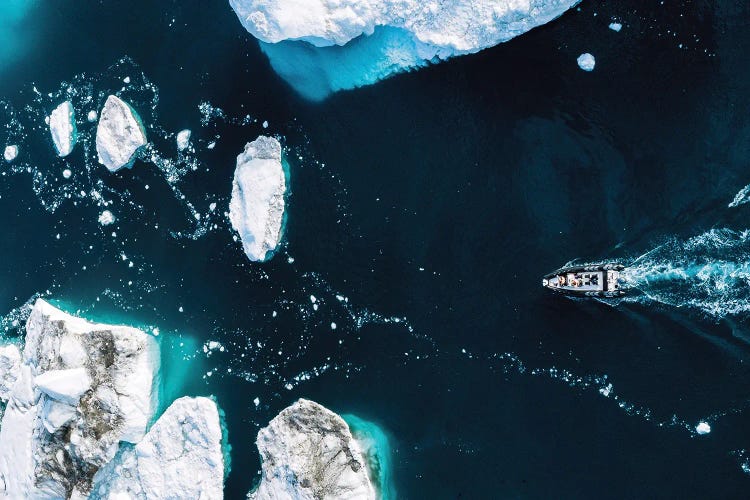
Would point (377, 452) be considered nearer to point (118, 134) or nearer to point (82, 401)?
point (82, 401)

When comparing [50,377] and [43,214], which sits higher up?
[43,214]

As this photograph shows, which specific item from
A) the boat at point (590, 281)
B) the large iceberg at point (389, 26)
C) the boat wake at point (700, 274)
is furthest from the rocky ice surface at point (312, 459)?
the large iceberg at point (389, 26)

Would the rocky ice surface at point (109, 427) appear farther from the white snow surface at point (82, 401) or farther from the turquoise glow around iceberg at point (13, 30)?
the turquoise glow around iceberg at point (13, 30)

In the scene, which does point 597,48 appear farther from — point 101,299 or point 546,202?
point 101,299

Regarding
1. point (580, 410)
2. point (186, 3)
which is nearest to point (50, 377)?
point (186, 3)

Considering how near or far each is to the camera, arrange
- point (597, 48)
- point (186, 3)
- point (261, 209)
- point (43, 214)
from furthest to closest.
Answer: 1. point (43, 214)
2. point (186, 3)
3. point (261, 209)
4. point (597, 48)

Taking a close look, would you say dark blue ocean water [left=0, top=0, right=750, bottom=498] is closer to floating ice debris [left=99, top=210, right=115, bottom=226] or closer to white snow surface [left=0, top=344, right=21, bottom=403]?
floating ice debris [left=99, top=210, right=115, bottom=226]

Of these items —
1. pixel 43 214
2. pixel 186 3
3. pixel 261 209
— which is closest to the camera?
pixel 261 209
